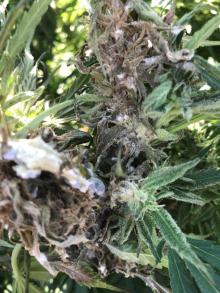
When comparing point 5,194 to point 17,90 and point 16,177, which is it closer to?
point 16,177

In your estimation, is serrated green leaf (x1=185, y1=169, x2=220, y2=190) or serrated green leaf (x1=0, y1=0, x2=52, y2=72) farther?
serrated green leaf (x1=185, y1=169, x2=220, y2=190)

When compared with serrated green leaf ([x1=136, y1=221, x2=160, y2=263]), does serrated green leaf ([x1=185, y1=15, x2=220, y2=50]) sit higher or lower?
higher

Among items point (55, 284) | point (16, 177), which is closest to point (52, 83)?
point (55, 284)

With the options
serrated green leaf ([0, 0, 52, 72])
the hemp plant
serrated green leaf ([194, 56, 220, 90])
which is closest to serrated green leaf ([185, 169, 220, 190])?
the hemp plant

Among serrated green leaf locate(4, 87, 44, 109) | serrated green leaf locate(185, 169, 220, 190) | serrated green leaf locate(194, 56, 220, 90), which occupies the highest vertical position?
serrated green leaf locate(4, 87, 44, 109)

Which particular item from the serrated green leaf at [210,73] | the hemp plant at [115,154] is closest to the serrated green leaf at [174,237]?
the hemp plant at [115,154]

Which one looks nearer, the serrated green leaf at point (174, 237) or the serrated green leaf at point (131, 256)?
the serrated green leaf at point (174, 237)

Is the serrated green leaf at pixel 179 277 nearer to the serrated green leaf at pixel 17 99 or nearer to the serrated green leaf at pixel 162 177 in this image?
the serrated green leaf at pixel 162 177

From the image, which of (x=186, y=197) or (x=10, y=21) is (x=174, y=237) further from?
(x=10, y=21)

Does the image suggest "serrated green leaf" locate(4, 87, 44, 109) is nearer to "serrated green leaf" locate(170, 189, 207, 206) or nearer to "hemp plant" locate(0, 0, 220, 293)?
"hemp plant" locate(0, 0, 220, 293)
